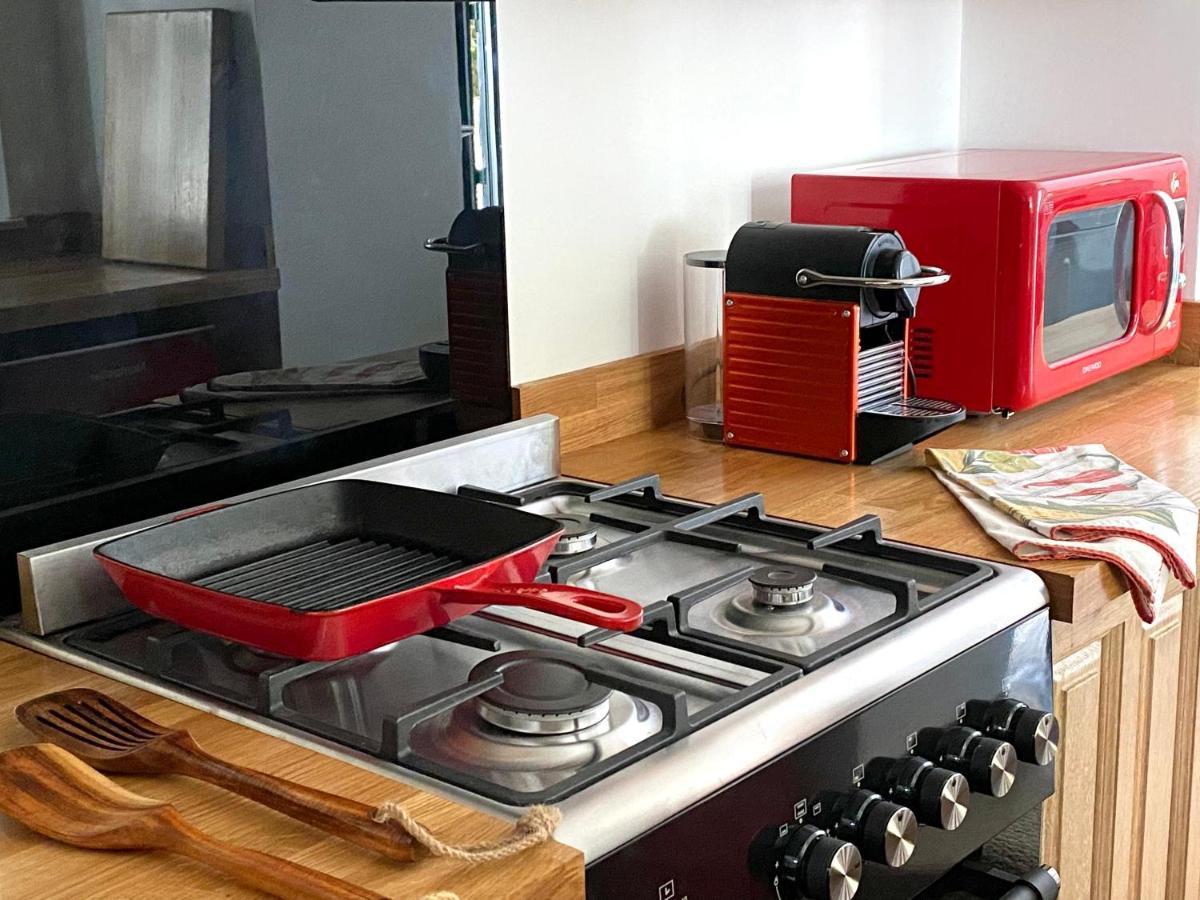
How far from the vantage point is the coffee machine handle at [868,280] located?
1.66 meters

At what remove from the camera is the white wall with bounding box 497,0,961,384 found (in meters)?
1.77

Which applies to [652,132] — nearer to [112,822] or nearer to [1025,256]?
[1025,256]

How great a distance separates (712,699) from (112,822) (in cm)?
42

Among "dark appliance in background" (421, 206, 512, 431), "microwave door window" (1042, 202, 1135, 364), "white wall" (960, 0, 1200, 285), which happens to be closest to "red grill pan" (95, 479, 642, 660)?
"dark appliance in background" (421, 206, 512, 431)

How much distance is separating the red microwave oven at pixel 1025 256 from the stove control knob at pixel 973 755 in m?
0.75

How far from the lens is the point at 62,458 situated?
4.30 ft

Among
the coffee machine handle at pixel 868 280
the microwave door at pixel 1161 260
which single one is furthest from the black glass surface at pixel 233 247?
the microwave door at pixel 1161 260

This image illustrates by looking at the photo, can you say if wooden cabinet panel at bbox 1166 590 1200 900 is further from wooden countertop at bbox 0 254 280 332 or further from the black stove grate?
wooden countertop at bbox 0 254 280 332

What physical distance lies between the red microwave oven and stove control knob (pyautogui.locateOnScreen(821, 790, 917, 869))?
880mm

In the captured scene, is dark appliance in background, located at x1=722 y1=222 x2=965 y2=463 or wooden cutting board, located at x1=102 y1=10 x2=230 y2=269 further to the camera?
dark appliance in background, located at x1=722 y1=222 x2=965 y2=463

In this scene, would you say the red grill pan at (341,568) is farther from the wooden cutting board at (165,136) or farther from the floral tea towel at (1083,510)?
the floral tea towel at (1083,510)

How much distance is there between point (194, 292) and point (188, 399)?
10cm

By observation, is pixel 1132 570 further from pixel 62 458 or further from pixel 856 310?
pixel 62 458

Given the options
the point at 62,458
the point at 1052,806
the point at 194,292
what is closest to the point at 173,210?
the point at 194,292
